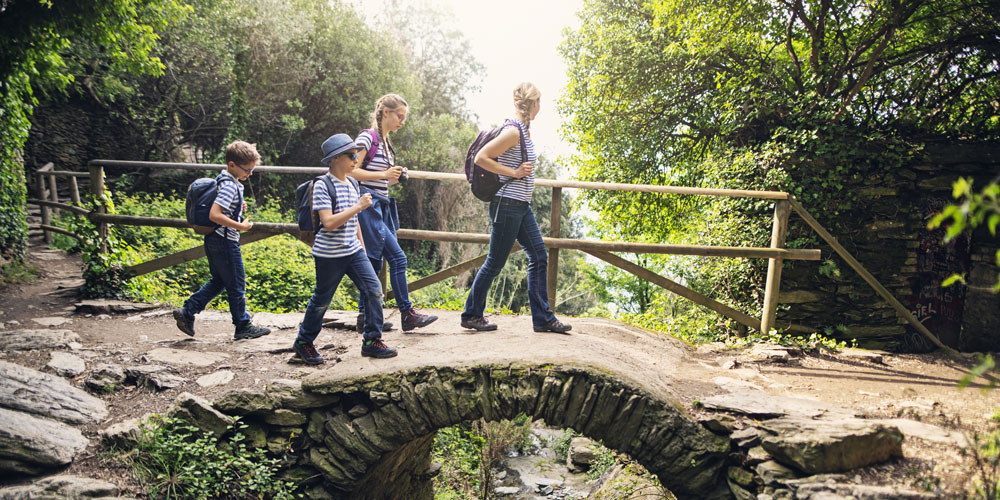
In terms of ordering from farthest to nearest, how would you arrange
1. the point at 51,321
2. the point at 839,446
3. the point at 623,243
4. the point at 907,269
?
1. the point at 907,269
2. the point at 623,243
3. the point at 51,321
4. the point at 839,446

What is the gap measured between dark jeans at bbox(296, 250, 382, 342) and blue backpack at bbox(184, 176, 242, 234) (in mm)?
1117

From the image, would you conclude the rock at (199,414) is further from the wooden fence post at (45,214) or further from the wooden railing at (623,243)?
the wooden fence post at (45,214)

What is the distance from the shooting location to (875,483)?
2449mm

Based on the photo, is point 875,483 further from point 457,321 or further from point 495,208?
point 457,321

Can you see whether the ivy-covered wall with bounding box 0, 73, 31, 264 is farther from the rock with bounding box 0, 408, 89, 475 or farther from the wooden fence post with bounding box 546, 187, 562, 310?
the wooden fence post with bounding box 546, 187, 562, 310

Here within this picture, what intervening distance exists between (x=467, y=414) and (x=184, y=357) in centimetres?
222

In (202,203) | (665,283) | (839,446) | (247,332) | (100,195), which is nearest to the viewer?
(839,446)

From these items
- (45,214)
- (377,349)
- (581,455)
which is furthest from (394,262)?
(45,214)

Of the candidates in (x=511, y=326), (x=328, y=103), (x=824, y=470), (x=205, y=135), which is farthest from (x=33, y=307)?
(x=328, y=103)

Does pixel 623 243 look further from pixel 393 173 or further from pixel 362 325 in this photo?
pixel 362 325

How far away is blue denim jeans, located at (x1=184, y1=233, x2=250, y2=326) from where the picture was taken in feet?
12.9

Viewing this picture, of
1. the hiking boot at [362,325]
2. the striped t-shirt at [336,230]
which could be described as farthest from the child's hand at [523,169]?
the hiking boot at [362,325]

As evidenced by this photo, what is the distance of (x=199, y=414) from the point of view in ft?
10.5

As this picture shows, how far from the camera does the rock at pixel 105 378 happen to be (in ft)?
11.3
